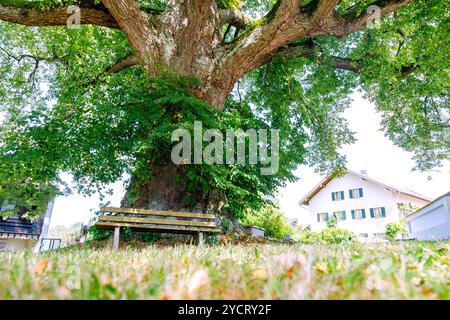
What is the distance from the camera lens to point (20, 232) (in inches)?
727

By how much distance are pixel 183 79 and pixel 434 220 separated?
14.9 meters

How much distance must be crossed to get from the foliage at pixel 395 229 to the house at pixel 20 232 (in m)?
28.5

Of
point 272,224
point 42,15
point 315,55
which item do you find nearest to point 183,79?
point 42,15

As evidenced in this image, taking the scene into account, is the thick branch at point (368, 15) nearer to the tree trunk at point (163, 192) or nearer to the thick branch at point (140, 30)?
the thick branch at point (140, 30)

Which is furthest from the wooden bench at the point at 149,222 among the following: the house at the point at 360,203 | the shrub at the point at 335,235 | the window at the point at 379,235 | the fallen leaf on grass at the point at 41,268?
the window at the point at 379,235

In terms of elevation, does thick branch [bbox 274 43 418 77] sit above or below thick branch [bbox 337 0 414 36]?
above

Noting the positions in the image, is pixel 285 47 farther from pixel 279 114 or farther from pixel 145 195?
pixel 145 195

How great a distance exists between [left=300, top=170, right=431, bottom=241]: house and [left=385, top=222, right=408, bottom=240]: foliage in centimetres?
85

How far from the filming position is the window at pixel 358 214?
32.0 metres

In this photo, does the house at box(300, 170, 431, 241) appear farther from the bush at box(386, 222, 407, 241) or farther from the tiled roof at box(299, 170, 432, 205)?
the bush at box(386, 222, 407, 241)

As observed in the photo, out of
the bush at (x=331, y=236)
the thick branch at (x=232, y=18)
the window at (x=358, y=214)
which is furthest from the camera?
the window at (x=358, y=214)

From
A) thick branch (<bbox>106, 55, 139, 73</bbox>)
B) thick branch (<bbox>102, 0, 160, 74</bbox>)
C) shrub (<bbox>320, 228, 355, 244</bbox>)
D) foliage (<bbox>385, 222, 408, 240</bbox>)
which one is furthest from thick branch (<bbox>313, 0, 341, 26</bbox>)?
foliage (<bbox>385, 222, 408, 240</bbox>)

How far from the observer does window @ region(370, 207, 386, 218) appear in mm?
30677
